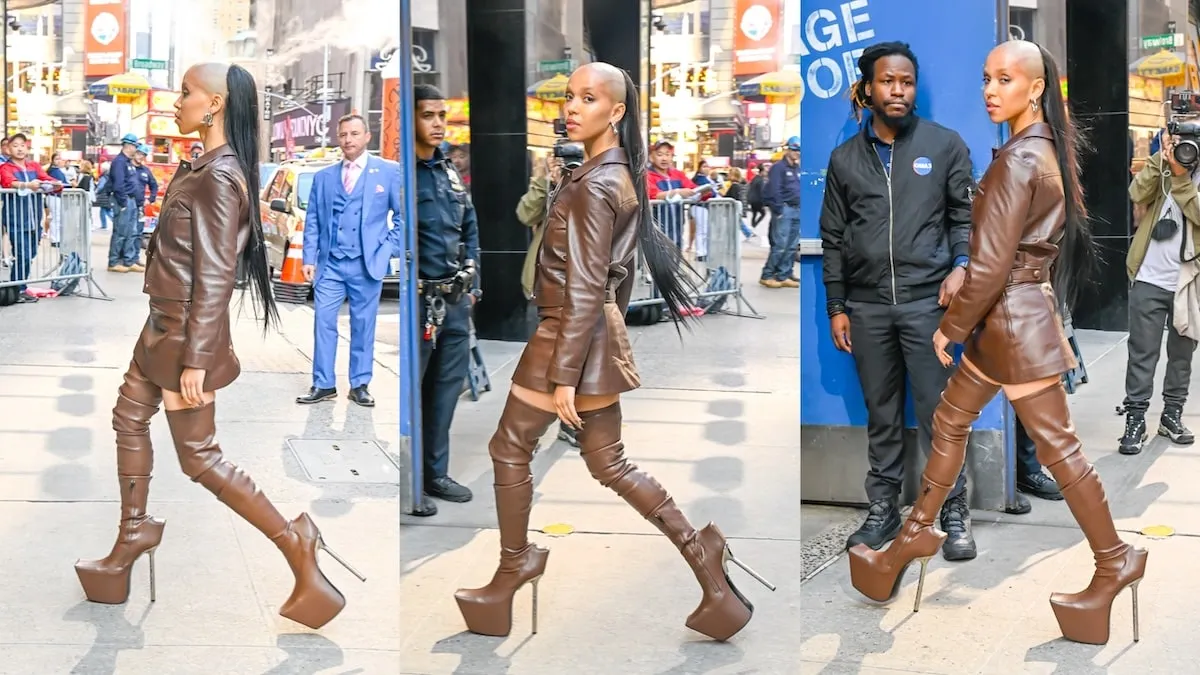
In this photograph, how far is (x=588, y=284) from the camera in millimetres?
3432

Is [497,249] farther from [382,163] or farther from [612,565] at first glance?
[612,565]

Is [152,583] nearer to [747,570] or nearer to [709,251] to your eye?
[747,570]

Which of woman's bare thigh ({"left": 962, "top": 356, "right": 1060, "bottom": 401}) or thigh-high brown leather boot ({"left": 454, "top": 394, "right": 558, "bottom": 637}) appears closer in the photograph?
thigh-high brown leather boot ({"left": 454, "top": 394, "right": 558, "bottom": 637})

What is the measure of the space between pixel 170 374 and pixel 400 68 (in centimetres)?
100

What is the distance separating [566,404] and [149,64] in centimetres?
145

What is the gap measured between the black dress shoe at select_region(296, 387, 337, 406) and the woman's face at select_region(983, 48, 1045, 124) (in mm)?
1951

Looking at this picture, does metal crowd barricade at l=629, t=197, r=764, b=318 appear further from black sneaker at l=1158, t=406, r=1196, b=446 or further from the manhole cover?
black sneaker at l=1158, t=406, r=1196, b=446

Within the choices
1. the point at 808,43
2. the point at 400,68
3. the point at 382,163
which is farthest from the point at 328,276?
the point at 808,43

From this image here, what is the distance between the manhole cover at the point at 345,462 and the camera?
4.07 metres

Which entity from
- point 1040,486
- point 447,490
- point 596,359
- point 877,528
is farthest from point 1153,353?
point 447,490

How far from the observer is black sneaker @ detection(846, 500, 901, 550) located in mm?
4383

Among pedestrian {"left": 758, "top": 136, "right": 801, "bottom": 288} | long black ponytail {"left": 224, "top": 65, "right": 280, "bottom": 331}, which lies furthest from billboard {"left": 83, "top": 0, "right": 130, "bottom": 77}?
pedestrian {"left": 758, "top": 136, "right": 801, "bottom": 288}

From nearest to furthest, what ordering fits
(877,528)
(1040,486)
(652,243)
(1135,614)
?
(652,243), (1135,614), (877,528), (1040,486)

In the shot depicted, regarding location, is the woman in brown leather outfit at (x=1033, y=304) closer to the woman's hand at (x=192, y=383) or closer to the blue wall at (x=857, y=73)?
the blue wall at (x=857, y=73)
